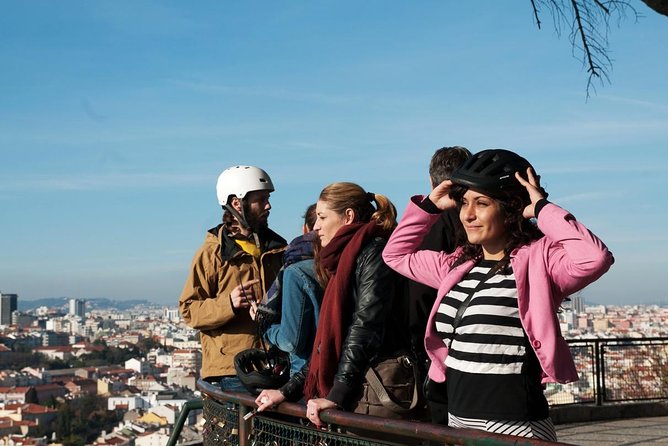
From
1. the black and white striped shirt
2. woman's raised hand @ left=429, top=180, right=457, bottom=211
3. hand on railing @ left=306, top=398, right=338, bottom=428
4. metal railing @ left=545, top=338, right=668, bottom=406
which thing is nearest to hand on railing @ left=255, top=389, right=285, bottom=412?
hand on railing @ left=306, top=398, right=338, bottom=428

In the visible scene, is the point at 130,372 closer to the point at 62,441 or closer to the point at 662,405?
the point at 62,441

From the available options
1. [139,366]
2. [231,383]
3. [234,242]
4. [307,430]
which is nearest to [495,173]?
[307,430]

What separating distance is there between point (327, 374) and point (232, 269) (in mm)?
1840

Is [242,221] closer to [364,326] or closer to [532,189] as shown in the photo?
[364,326]

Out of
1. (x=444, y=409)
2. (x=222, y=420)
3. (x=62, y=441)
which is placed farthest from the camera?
(x=62, y=441)

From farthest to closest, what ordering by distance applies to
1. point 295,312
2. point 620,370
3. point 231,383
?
point 620,370
point 231,383
point 295,312

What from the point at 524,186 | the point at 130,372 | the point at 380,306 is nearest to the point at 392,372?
the point at 380,306

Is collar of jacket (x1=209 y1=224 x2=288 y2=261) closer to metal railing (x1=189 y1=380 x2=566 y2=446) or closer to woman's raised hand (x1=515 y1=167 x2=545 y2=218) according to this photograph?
metal railing (x1=189 y1=380 x2=566 y2=446)

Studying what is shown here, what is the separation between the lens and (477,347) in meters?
3.29

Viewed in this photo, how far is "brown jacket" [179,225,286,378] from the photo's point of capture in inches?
221

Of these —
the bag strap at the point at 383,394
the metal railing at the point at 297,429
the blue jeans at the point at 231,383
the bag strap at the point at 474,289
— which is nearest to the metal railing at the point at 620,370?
the blue jeans at the point at 231,383

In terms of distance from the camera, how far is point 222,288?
18.9 feet

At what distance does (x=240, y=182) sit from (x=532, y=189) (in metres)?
2.74

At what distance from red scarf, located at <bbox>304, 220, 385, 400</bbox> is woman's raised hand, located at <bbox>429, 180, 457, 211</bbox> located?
1.35ft
